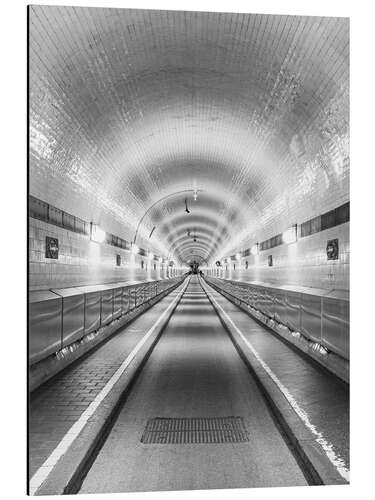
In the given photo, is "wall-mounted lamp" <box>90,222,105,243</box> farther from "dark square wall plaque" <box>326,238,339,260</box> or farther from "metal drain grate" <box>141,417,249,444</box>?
"metal drain grate" <box>141,417,249,444</box>

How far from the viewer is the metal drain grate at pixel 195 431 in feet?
17.8

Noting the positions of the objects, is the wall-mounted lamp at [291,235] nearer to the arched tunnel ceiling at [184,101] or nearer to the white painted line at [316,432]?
the arched tunnel ceiling at [184,101]

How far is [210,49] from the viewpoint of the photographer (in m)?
7.84

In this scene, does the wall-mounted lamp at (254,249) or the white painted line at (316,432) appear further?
the wall-mounted lamp at (254,249)

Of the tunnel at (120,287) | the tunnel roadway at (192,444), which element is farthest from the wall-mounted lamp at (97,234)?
the tunnel roadway at (192,444)

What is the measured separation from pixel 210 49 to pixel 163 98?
2.43 m

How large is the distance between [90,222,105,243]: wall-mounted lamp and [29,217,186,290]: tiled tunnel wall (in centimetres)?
17

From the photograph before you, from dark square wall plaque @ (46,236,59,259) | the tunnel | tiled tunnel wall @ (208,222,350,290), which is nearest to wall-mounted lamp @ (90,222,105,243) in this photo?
the tunnel

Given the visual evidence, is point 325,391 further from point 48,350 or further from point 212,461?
point 48,350

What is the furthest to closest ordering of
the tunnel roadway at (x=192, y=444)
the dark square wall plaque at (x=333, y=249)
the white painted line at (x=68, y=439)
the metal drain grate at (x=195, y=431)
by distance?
the dark square wall plaque at (x=333, y=249) → the metal drain grate at (x=195, y=431) → the tunnel roadway at (x=192, y=444) → the white painted line at (x=68, y=439)

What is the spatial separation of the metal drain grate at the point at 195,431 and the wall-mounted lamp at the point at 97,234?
7.52 m

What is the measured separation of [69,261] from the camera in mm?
10773

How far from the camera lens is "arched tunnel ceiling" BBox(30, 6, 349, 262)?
22.3ft
